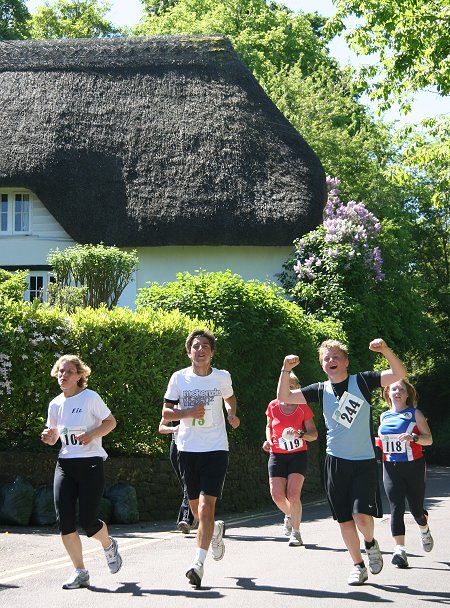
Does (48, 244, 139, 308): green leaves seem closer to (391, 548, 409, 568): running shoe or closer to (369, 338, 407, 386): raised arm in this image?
(391, 548, 409, 568): running shoe

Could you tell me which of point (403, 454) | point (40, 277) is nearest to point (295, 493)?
point (403, 454)

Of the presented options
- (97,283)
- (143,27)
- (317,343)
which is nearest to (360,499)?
(317,343)

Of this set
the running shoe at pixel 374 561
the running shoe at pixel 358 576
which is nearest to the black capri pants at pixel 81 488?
the running shoe at pixel 358 576

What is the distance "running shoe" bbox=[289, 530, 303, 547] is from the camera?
38.3 ft

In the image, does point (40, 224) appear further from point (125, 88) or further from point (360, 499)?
point (360, 499)

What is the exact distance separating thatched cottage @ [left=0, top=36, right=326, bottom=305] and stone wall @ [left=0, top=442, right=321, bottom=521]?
33.4 ft

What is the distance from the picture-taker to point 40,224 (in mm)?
28391

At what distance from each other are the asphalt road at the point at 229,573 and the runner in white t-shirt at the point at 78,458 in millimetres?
376

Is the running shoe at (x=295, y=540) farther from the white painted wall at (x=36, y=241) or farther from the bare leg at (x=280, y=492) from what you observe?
the white painted wall at (x=36, y=241)

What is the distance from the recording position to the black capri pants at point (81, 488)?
350 inches

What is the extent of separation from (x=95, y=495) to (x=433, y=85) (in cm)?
1459

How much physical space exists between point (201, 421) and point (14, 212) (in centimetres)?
2055

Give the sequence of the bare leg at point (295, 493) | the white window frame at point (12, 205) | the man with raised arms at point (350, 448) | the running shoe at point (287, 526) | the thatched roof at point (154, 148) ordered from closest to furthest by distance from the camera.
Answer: the man with raised arms at point (350, 448)
the bare leg at point (295, 493)
the running shoe at point (287, 526)
the thatched roof at point (154, 148)
the white window frame at point (12, 205)

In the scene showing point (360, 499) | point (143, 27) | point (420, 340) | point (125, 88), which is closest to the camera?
point (360, 499)
